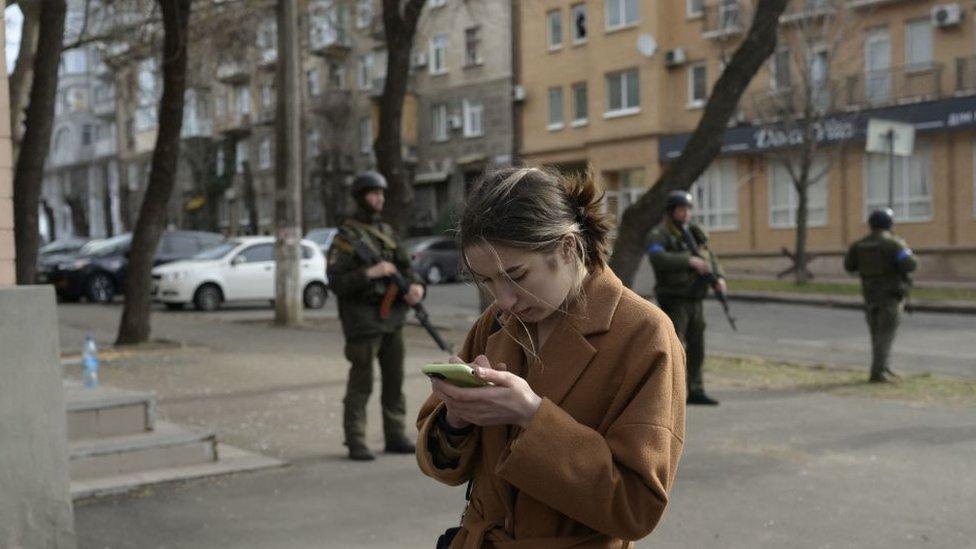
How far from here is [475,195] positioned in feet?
8.06

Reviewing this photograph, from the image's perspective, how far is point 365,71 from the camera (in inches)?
2019

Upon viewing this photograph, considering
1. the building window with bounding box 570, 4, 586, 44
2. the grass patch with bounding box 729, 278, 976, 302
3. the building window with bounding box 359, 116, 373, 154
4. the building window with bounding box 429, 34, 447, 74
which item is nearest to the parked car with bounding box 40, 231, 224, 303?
the grass patch with bounding box 729, 278, 976, 302

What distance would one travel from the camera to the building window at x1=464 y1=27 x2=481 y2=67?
45062mm

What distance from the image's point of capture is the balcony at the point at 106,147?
71062mm

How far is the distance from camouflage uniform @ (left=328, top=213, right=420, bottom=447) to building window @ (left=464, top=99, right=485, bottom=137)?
37384 millimetres

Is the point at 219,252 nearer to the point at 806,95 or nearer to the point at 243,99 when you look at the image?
the point at 806,95

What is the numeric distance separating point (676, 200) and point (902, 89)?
2330cm

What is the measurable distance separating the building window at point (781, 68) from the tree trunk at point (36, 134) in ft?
71.8

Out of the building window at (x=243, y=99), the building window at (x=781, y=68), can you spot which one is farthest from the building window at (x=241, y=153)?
the building window at (x=781, y=68)

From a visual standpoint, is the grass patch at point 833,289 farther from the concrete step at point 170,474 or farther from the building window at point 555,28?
the concrete step at point 170,474

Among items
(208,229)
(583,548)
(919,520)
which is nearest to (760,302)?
(919,520)

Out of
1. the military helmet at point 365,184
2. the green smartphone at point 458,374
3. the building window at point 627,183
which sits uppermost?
the building window at point 627,183

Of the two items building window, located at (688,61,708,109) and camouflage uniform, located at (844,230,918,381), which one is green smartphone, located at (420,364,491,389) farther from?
building window, located at (688,61,708,109)

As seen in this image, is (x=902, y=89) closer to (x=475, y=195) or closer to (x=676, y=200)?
(x=676, y=200)
